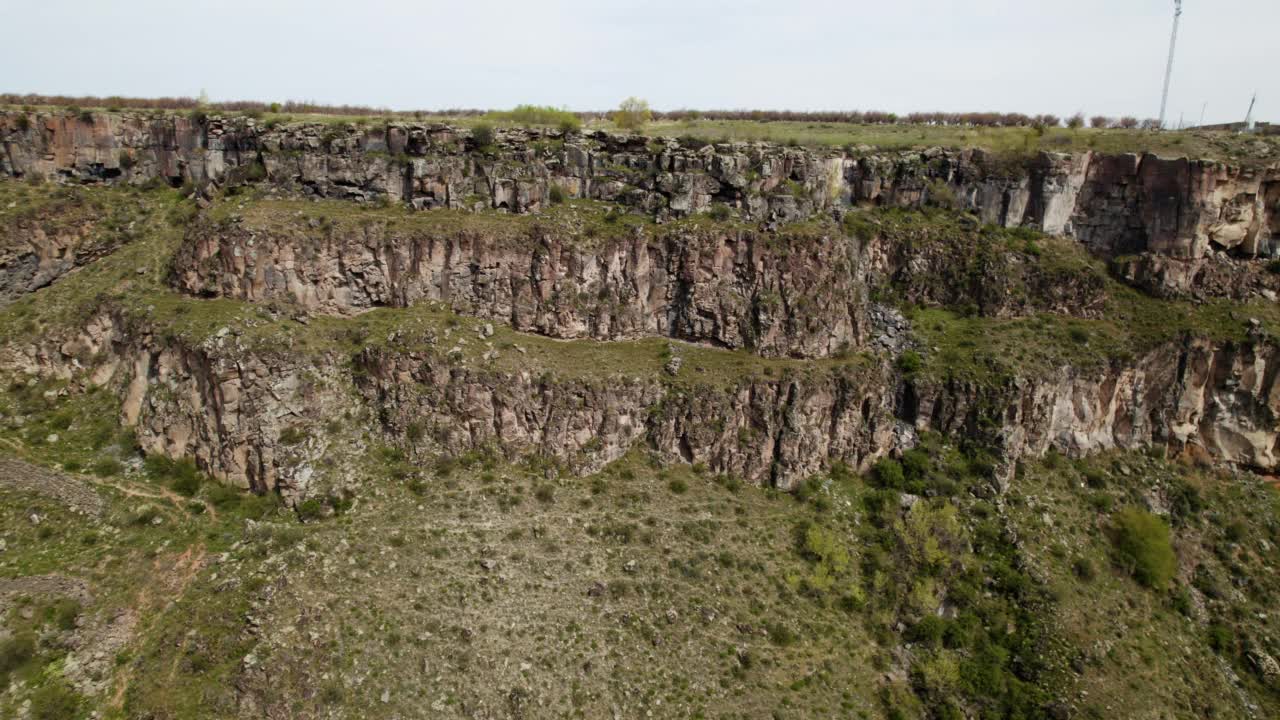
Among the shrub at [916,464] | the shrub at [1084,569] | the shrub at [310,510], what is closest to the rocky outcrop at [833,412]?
the shrub at [916,464]

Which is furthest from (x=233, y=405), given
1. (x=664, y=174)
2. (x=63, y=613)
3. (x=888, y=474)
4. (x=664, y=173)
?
(x=888, y=474)

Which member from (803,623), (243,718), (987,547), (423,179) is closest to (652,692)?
(803,623)

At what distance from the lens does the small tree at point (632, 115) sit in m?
60.3

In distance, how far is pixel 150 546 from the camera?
99.1 feet

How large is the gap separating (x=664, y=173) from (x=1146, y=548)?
34.5 metres

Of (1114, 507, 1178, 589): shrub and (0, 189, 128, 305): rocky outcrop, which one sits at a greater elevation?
(0, 189, 128, 305): rocky outcrop

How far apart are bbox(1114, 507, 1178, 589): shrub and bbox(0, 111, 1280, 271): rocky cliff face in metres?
18.6

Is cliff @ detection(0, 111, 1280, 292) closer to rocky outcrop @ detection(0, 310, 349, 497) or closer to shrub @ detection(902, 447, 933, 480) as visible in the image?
rocky outcrop @ detection(0, 310, 349, 497)

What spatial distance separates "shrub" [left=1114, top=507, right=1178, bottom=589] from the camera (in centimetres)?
3534

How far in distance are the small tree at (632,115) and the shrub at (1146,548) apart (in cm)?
4599

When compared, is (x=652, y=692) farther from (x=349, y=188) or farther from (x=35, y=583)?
(x=349, y=188)

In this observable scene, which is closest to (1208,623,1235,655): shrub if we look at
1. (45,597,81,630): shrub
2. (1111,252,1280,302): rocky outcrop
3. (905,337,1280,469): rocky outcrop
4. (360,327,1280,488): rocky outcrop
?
(905,337,1280,469): rocky outcrop

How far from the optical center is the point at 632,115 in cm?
6197

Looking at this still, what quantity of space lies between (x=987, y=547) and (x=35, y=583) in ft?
148
